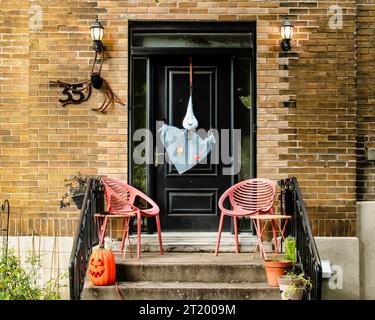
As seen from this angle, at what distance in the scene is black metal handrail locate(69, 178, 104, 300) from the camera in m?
6.60

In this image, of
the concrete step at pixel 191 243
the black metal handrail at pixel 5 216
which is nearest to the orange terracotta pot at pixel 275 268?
the concrete step at pixel 191 243

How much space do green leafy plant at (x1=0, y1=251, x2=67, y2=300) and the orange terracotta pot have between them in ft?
7.24

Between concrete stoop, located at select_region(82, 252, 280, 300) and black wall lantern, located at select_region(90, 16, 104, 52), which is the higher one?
black wall lantern, located at select_region(90, 16, 104, 52)

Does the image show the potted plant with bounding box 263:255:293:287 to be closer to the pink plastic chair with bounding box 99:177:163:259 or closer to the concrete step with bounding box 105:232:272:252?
the concrete step with bounding box 105:232:272:252

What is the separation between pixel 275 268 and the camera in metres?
7.11

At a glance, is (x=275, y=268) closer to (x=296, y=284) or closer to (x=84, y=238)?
(x=296, y=284)

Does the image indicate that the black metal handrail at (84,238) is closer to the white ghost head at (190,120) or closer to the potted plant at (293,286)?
the white ghost head at (190,120)

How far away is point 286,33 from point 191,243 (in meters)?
2.71

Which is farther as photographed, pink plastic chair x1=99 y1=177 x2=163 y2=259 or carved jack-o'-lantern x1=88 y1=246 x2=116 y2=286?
pink plastic chair x1=99 y1=177 x2=163 y2=259

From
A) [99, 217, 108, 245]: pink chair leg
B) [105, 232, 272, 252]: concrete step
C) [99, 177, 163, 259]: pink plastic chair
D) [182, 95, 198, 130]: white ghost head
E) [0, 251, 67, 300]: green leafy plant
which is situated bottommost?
[0, 251, 67, 300]: green leafy plant

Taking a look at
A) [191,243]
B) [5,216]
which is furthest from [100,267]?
[5,216]

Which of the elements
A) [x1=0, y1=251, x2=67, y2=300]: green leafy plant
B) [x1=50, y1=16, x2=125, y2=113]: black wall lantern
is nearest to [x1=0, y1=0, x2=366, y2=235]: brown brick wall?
[x1=50, y1=16, x2=125, y2=113]: black wall lantern

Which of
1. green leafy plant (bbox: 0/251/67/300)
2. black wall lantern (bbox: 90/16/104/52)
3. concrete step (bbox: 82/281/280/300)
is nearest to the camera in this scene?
concrete step (bbox: 82/281/280/300)
